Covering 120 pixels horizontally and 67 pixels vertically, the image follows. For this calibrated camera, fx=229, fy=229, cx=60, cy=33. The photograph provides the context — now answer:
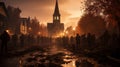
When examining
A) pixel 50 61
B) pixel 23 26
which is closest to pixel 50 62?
pixel 50 61

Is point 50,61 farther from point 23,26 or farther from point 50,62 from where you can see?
point 23,26

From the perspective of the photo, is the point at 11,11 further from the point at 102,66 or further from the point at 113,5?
the point at 102,66

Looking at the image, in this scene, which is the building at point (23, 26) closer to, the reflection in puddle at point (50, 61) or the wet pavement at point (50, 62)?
the reflection in puddle at point (50, 61)

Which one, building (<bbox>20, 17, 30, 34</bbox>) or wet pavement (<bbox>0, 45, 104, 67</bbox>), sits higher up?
building (<bbox>20, 17, 30, 34</bbox>)

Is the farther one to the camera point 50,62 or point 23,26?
point 23,26

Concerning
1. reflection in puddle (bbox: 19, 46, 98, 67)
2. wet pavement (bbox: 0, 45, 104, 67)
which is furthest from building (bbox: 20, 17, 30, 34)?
wet pavement (bbox: 0, 45, 104, 67)

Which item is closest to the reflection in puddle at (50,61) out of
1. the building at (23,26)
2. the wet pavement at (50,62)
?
the wet pavement at (50,62)

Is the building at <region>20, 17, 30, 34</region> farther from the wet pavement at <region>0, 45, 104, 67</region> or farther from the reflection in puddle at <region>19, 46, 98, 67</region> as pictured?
the wet pavement at <region>0, 45, 104, 67</region>

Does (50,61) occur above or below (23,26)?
below

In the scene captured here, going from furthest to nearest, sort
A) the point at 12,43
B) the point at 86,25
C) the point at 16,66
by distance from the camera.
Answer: the point at 86,25 < the point at 12,43 < the point at 16,66

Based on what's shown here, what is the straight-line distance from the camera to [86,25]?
271 feet

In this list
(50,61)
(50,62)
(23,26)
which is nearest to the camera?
(50,62)

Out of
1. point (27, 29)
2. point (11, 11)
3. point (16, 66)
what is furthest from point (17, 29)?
point (16, 66)

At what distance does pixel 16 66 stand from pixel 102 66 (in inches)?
211
